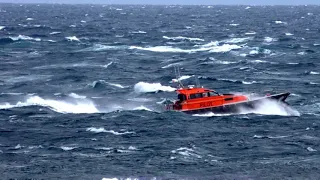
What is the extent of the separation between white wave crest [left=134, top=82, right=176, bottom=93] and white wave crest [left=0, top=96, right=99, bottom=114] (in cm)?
801

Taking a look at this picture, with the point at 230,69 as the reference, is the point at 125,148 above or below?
below

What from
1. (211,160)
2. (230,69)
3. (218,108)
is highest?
(230,69)

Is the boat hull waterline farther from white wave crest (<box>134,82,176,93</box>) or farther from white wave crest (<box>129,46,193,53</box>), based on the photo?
white wave crest (<box>129,46,193,53</box>)

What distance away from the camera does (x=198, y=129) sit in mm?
49812

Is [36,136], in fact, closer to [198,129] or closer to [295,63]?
[198,129]

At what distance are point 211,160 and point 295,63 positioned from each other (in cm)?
4972

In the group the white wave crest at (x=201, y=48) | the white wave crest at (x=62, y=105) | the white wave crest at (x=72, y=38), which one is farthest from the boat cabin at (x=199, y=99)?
the white wave crest at (x=72, y=38)

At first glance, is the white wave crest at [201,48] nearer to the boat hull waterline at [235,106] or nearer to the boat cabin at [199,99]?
the boat hull waterline at [235,106]

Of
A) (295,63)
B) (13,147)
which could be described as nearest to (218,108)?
(13,147)

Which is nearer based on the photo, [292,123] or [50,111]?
[292,123]

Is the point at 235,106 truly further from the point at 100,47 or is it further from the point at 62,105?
the point at 100,47

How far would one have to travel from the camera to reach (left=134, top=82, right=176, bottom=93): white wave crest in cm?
6856

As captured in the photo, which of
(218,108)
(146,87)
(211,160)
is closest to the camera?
(211,160)

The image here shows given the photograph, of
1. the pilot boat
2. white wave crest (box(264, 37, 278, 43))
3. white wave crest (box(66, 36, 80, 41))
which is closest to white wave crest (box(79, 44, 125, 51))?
white wave crest (box(66, 36, 80, 41))
